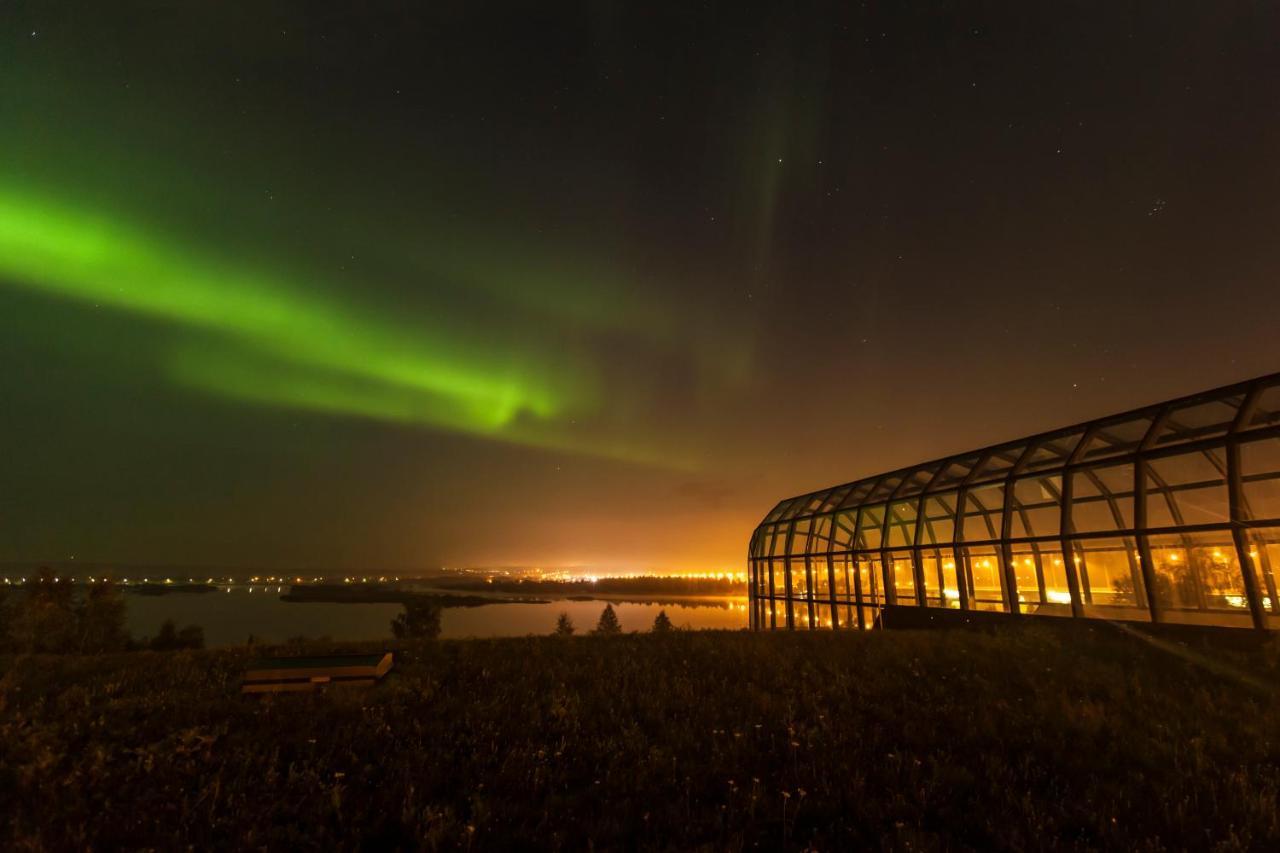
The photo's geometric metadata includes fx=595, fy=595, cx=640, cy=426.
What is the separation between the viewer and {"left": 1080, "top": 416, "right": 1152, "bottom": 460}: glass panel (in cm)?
1573

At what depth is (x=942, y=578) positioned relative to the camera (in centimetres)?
2008

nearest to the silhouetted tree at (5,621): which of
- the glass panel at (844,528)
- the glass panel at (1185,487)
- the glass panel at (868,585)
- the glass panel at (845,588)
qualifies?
the glass panel at (845,588)

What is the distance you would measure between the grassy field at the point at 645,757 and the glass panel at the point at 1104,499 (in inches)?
328

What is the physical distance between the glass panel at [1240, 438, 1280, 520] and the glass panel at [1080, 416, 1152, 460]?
2.21 metres

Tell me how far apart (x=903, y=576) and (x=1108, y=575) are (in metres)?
6.35

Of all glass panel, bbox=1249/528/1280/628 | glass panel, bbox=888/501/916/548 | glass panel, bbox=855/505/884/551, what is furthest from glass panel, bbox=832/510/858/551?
glass panel, bbox=1249/528/1280/628

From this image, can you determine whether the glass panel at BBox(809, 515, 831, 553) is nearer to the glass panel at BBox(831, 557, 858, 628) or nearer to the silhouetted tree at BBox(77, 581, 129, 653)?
the glass panel at BBox(831, 557, 858, 628)

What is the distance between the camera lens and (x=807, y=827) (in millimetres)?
5148

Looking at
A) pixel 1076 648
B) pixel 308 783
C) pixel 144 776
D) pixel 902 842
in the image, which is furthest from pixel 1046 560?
pixel 144 776

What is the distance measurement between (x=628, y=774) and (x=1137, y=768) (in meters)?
5.37

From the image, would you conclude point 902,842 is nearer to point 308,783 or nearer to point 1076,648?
point 308,783

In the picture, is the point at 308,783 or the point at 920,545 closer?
the point at 308,783

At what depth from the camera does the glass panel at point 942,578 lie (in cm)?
1984

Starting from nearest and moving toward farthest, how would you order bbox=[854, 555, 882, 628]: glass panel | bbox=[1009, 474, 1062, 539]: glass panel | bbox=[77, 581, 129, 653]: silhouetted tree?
bbox=[1009, 474, 1062, 539]: glass panel
bbox=[854, 555, 882, 628]: glass panel
bbox=[77, 581, 129, 653]: silhouetted tree
